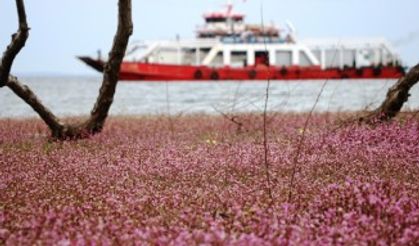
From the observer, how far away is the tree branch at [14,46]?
11.6 metres

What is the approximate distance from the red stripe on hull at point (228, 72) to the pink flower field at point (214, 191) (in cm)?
6243

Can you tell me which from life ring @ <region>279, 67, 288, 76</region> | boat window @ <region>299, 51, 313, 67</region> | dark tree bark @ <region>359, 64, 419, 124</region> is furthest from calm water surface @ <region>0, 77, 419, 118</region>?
boat window @ <region>299, 51, 313, 67</region>

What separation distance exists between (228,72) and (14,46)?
6501 centimetres

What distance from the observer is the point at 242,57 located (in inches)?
3260

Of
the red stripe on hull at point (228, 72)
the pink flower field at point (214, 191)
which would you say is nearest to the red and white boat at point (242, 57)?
the red stripe on hull at point (228, 72)

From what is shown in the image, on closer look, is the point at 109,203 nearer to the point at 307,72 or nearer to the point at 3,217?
the point at 3,217

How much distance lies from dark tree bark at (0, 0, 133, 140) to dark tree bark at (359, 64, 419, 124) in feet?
14.8

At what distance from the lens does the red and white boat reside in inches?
2985

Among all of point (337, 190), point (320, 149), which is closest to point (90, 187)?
point (337, 190)

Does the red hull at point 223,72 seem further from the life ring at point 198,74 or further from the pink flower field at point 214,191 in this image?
the pink flower field at point 214,191

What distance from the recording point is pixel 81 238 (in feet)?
15.0

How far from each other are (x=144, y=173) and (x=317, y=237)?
3.59 m

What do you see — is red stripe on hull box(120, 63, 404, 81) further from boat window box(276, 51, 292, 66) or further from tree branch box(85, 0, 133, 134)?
tree branch box(85, 0, 133, 134)

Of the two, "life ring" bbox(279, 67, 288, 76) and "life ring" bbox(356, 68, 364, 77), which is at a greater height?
"life ring" bbox(279, 67, 288, 76)
